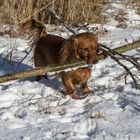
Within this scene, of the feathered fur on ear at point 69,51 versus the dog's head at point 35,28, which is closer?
the feathered fur on ear at point 69,51

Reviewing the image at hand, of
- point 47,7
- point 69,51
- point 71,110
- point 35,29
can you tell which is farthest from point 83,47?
point 47,7

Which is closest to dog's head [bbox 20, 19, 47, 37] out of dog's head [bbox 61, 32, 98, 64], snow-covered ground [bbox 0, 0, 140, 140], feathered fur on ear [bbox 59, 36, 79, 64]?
snow-covered ground [bbox 0, 0, 140, 140]

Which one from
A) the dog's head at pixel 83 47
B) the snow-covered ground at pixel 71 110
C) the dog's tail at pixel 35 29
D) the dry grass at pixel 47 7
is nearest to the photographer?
the snow-covered ground at pixel 71 110

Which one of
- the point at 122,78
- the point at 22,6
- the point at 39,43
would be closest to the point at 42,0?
the point at 22,6

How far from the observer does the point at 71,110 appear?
370cm

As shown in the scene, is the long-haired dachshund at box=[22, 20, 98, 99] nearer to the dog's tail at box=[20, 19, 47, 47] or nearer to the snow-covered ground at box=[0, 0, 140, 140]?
the dog's tail at box=[20, 19, 47, 47]

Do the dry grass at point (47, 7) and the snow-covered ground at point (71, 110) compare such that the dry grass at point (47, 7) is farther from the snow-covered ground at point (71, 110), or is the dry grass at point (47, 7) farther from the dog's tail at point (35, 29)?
the snow-covered ground at point (71, 110)

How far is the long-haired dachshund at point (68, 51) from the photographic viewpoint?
12.6ft

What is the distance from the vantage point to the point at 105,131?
10.6ft

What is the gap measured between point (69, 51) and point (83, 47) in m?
0.17

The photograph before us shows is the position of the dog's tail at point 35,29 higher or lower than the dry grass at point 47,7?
higher

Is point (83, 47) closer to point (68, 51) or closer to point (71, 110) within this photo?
point (68, 51)

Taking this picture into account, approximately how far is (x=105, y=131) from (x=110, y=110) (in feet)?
1.31

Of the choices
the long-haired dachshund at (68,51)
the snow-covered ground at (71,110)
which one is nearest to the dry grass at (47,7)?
the long-haired dachshund at (68,51)
